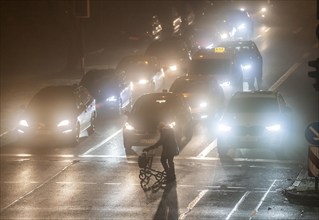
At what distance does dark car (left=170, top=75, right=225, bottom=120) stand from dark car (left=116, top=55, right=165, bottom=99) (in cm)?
447

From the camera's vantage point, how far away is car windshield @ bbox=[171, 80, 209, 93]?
3075 centimetres

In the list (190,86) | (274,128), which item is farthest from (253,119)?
(190,86)

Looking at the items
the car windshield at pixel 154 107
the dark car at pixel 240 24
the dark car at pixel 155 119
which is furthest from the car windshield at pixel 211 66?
the dark car at pixel 240 24

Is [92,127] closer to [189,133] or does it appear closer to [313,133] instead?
[189,133]

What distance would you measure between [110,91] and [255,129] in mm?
9674

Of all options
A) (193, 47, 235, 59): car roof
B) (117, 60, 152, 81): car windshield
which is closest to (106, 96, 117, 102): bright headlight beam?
(117, 60, 152, 81): car windshield

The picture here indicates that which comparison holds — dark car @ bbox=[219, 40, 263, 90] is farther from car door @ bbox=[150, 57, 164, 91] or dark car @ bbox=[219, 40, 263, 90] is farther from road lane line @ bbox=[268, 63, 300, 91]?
car door @ bbox=[150, 57, 164, 91]

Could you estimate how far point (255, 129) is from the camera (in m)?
24.1

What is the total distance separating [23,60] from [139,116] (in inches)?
974

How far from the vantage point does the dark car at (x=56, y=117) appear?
26734 millimetres

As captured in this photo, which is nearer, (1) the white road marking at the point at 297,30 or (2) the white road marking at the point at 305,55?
(2) the white road marking at the point at 305,55

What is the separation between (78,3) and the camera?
134 feet

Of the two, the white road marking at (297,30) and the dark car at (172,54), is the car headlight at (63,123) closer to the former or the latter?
the dark car at (172,54)

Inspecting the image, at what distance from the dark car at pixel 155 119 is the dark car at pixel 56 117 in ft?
7.02
